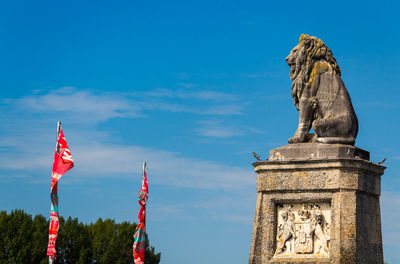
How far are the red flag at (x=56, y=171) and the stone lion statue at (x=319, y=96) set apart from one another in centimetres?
792

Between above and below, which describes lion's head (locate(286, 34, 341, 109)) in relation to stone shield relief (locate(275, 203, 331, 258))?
above

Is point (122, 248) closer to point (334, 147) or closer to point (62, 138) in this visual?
point (62, 138)

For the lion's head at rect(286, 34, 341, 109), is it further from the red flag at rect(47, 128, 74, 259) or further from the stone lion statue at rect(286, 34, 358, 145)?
the red flag at rect(47, 128, 74, 259)

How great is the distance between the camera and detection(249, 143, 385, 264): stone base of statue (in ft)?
59.1

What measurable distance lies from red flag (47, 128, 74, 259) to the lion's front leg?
7889 millimetres

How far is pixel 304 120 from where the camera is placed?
Result: 19562 millimetres

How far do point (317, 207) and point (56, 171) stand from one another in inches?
354

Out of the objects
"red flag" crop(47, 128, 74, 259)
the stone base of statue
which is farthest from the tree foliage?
the stone base of statue

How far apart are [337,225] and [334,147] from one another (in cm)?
179

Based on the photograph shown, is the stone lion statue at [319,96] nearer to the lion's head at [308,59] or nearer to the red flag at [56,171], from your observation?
the lion's head at [308,59]

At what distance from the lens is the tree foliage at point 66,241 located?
49594 mm

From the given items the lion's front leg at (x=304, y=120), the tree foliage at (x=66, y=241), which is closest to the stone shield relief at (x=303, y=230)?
the lion's front leg at (x=304, y=120)

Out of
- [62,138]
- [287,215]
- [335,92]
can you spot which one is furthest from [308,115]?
[62,138]

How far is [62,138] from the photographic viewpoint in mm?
24750
